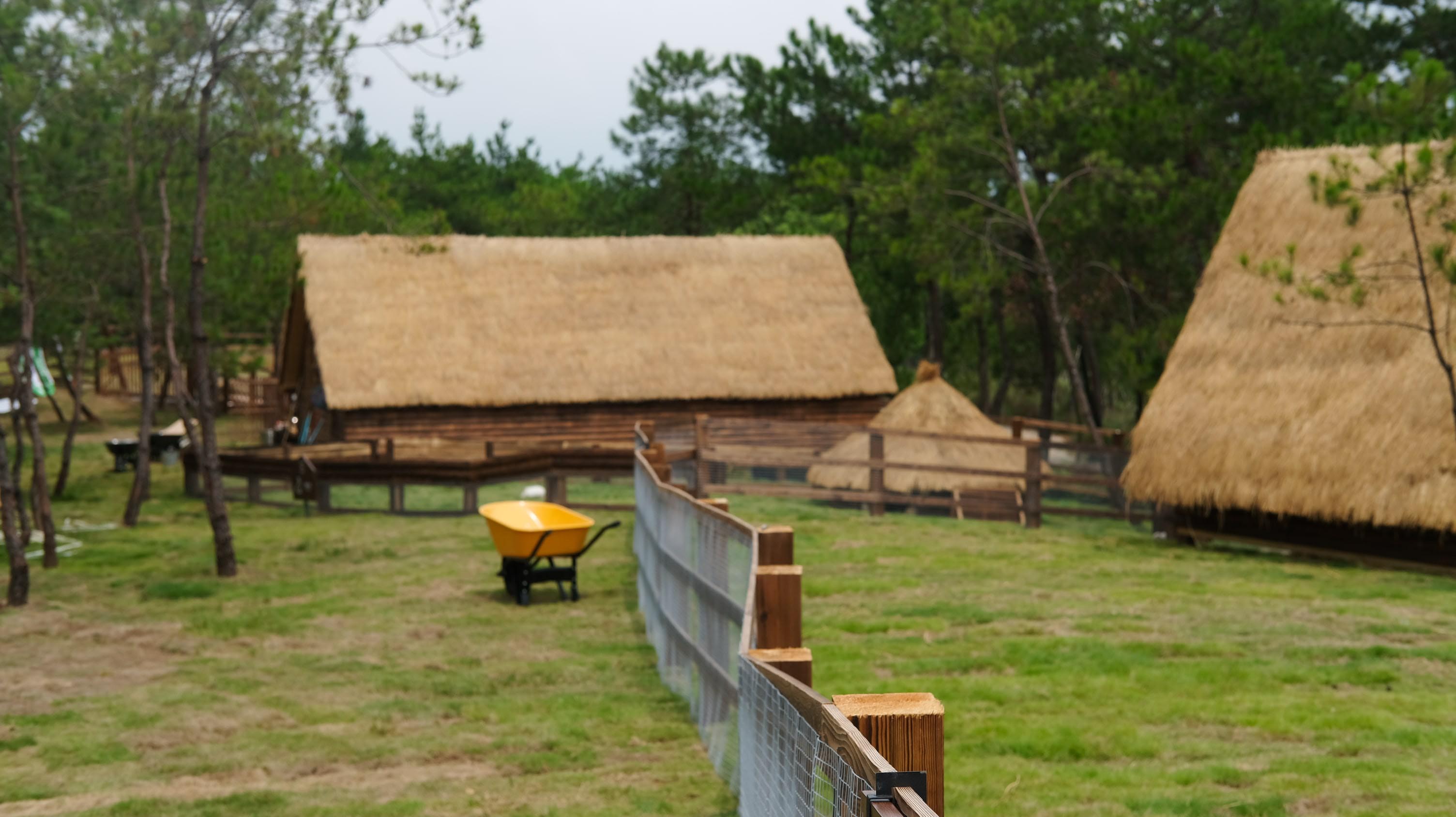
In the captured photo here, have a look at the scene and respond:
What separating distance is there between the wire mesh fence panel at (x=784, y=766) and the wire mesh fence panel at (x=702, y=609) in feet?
2.45

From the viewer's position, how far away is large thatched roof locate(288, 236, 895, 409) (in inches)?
1068

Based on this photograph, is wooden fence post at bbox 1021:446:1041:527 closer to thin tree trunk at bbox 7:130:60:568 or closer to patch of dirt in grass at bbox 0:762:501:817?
thin tree trunk at bbox 7:130:60:568

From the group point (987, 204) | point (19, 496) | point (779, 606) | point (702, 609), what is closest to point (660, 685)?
point (702, 609)

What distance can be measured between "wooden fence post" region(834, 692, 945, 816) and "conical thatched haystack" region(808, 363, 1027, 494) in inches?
674

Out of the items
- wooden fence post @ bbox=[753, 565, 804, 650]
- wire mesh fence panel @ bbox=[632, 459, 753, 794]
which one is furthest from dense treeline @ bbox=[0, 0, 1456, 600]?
wooden fence post @ bbox=[753, 565, 804, 650]

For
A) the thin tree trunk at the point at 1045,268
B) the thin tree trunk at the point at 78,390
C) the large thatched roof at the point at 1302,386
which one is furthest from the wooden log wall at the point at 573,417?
the large thatched roof at the point at 1302,386

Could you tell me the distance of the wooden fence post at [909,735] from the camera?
3.10 meters

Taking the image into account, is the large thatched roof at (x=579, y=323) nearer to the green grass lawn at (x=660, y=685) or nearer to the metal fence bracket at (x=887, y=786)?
the green grass lawn at (x=660, y=685)

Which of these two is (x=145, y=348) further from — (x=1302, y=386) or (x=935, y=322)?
(x=935, y=322)

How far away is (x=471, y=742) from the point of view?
26.5ft

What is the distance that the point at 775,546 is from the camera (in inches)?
249

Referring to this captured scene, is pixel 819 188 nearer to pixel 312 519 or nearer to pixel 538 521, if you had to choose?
pixel 312 519

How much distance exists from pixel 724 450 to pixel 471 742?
469 inches

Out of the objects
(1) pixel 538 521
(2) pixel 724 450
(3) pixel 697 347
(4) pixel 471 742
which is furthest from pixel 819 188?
(4) pixel 471 742
